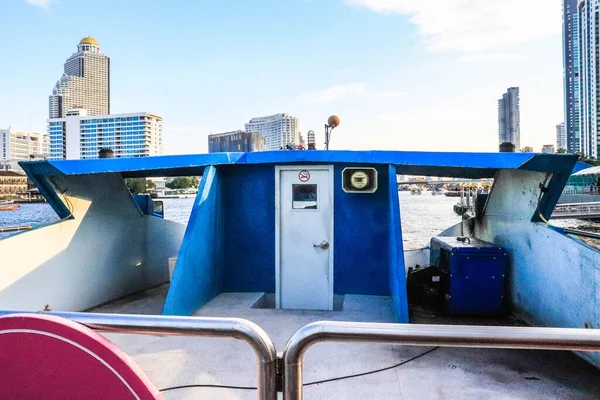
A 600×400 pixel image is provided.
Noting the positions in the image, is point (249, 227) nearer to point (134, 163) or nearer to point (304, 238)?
point (304, 238)

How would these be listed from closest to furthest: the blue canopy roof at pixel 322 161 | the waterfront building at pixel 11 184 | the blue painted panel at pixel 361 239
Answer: the blue canopy roof at pixel 322 161 < the blue painted panel at pixel 361 239 < the waterfront building at pixel 11 184

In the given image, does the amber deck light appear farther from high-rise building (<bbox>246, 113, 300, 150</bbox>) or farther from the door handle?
high-rise building (<bbox>246, 113, 300, 150</bbox>)

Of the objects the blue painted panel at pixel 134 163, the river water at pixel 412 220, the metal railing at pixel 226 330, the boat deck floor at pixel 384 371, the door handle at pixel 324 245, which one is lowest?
the river water at pixel 412 220

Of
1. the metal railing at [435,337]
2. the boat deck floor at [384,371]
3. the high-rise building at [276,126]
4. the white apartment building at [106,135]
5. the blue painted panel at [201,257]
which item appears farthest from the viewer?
the white apartment building at [106,135]

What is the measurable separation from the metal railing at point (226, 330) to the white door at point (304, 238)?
517 cm

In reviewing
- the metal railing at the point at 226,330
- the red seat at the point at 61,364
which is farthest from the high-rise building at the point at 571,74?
the red seat at the point at 61,364

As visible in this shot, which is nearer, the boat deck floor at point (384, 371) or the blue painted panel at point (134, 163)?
the boat deck floor at point (384, 371)

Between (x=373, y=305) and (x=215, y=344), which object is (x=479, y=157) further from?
(x=215, y=344)

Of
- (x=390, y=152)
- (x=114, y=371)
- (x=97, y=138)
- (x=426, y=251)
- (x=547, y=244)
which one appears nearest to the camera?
(x=114, y=371)

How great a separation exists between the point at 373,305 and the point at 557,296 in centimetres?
251

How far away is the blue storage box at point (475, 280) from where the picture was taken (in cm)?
627

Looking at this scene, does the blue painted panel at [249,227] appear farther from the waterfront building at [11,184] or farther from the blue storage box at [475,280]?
the waterfront building at [11,184]

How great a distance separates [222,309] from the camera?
650 centimetres

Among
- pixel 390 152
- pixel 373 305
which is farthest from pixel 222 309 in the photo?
pixel 390 152
